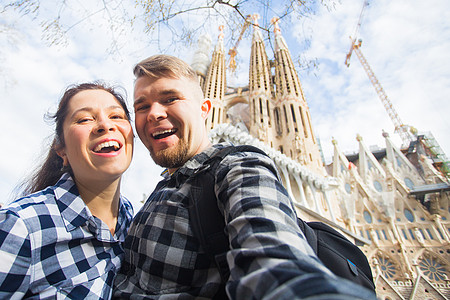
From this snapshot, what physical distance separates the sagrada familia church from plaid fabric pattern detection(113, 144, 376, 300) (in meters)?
8.59

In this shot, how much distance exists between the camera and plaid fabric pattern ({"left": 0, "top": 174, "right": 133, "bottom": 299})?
912mm

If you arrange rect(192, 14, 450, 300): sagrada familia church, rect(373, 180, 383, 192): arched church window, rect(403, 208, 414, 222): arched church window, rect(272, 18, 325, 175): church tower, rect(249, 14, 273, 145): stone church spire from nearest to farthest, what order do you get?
rect(192, 14, 450, 300): sagrada familia church
rect(403, 208, 414, 222): arched church window
rect(272, 18, 325, 175): church tower
rect(373, 180, 383, 192): arched church window
rect(249, 14, 273, 145): stone church spire

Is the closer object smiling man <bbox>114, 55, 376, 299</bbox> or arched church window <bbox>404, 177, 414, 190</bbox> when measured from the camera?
smiling man <bbox>114, 55, 376, 299</bbox>

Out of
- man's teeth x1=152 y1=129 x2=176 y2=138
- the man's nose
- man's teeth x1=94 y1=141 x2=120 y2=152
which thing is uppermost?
the man's nose

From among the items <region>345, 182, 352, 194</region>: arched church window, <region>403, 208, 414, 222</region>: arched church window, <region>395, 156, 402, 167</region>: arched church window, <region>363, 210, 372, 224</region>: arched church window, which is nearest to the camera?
<region>403, 208, 414, 222</region>: arched church window

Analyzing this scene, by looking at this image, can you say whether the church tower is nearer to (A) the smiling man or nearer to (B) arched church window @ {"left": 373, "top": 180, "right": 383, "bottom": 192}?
(B) arched church window @ {"left": 373, "top": 180, "right": 383, "bottom": 192}

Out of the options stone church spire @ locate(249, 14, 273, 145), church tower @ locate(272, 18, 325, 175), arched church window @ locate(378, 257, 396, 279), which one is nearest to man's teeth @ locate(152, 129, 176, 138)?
church tower @ locate(272, 18, 325, 175)

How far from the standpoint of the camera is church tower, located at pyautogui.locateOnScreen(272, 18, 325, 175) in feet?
58.1

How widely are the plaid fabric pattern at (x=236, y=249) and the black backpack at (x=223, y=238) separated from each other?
43mm

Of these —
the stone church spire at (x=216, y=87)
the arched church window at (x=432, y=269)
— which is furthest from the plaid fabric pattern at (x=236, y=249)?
the stone church spire at (x=216, y=87)

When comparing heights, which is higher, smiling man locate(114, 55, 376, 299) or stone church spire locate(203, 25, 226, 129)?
stone church spire locate(203, 25, 226, 129)

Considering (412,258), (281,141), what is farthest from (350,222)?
(281,141)

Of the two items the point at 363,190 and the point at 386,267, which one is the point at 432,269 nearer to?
the point at 386,267

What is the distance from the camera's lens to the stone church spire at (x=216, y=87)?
872 inches
